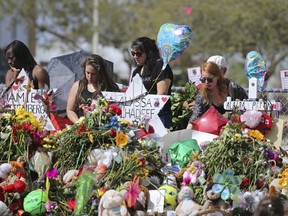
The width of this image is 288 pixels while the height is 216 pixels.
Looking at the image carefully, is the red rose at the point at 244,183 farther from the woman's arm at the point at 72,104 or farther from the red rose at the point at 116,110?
the woman's arm at the point at 72,104

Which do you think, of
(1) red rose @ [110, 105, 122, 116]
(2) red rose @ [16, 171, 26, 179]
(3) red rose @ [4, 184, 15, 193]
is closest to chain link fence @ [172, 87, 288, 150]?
(1) red rose @ [110, 105, 122, 116]

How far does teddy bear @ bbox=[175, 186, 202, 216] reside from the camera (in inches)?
242

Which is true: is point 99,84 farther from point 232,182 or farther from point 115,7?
point 115,7

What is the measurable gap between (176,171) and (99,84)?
150cm

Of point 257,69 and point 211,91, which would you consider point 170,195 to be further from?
point 257,69

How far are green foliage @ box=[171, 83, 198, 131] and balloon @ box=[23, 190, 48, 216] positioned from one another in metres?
2.02

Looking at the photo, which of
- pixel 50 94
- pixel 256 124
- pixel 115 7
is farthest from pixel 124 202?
pixel 115 7

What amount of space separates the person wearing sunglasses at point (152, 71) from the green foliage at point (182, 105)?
34cm

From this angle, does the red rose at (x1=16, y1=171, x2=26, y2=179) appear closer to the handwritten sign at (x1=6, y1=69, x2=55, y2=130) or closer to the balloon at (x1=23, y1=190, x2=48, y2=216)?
the balloon at (x1=23, y1=190, x2=48, y2=216)

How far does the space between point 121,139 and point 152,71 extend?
4.51 ft

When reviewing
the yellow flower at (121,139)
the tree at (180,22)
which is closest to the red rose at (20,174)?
the yellow flower at (121,139)

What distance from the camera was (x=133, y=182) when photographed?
20.6 ft

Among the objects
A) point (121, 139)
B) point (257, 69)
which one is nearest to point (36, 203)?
point (121, 139)

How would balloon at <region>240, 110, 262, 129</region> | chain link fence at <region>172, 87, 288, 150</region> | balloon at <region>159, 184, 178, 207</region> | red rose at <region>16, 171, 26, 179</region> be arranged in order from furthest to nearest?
chain link fence at <region>172, 87, 288, 150</region> < balloon at <region>240, 110, 262, 129</region> < red rose at <region>16, 171, 26, 179</region> < balloon at <region>159, 184, 178, 207</region>
